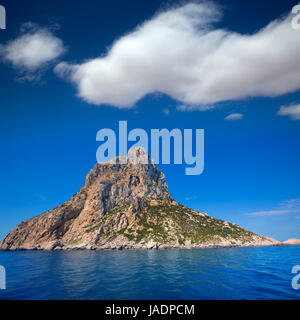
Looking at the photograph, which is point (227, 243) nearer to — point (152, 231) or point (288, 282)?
point (152, 231)
